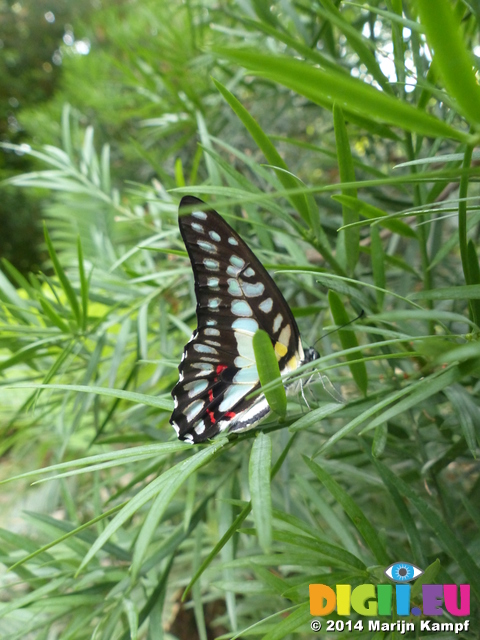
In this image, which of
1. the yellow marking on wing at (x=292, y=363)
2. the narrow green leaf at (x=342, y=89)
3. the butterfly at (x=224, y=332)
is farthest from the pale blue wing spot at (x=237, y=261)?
the narrow green leaf at (x=342, y=89)

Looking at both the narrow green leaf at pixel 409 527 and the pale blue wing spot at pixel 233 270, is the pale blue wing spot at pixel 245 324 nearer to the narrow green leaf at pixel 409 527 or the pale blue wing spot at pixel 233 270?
the pale blue wing spot at pixel 233 270

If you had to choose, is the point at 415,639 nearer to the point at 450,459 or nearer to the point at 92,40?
the point at 450,459

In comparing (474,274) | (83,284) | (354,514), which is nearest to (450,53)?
(474,274)

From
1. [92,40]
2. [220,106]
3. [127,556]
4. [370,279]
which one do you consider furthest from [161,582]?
[92,40]

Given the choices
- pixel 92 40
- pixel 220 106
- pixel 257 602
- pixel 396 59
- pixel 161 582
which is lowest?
pixel 257 602

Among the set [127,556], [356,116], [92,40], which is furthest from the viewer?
[92,40]

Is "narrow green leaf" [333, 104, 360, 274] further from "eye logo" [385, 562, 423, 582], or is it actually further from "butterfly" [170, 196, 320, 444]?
"eye logo" [385, 562, 423, 582]
